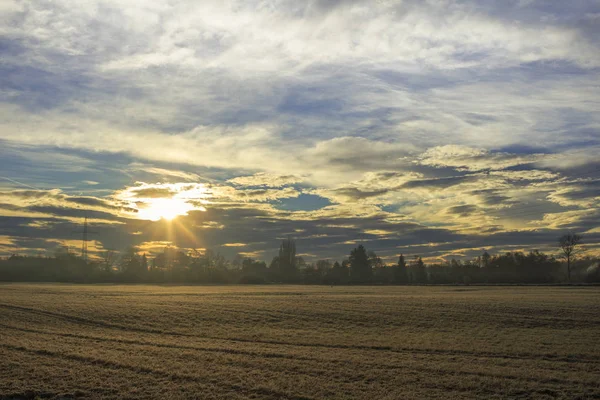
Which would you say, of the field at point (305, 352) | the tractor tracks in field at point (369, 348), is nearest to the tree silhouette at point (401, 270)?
the field at point (305, 352)

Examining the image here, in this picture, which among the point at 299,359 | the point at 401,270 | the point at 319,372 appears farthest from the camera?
the point at 401,270

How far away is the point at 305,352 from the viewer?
2961 centimetres

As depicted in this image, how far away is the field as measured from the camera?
840 inches

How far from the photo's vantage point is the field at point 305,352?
2133 centimetres

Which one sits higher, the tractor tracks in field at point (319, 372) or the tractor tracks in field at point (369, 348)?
the tractor tracks in field at point (319, 372)

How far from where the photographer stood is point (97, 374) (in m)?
23.6

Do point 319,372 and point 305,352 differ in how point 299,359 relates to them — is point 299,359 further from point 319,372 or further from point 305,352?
point 319,372

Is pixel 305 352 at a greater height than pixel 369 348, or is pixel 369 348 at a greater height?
pixel 305 352

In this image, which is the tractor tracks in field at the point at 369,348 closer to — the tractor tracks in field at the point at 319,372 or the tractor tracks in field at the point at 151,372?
the tractor tracks in field at the point at 319,372

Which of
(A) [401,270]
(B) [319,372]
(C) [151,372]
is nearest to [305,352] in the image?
(B) [319,372]

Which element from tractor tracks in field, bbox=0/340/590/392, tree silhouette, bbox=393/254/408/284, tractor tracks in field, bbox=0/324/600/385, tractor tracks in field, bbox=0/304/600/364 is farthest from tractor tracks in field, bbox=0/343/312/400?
tree silhouette, bbox=393/254/408/284

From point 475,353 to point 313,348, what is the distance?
9.96 metres

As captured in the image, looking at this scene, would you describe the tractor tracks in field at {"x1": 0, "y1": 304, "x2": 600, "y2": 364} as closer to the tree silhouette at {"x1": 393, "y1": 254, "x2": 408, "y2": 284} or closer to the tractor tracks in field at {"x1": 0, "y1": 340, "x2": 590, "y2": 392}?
the tractor tracks in field at {"x1": 0, "y1": 340, "x2": 590, "y2": 392}

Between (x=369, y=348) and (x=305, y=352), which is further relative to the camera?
(x=369, y=348)
